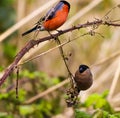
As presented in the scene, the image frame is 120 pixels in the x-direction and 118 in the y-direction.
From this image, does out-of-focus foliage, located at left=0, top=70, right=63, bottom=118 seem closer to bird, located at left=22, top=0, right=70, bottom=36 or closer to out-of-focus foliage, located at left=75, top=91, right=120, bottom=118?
out-of-focus foliage, located at left=75, top=91, right=120, bottom=118

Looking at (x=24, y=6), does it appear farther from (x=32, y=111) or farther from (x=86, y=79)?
(x=86, y=79)

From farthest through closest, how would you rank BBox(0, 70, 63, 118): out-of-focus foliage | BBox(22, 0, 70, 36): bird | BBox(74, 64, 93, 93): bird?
1. BBox(0, 70, 63, 118): out-of-focus foliage
2. BBox(22, 0, 70, 36): bird
3. BBox(74, 64, 93, 93): bird

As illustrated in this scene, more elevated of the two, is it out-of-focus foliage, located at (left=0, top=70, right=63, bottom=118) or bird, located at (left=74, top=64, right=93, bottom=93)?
out-of-focus foliage, located at (left=0, top=70, right=63, bottom=118)

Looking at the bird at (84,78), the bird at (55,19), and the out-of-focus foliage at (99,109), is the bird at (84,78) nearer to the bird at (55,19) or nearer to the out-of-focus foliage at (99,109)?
the out-of-focus foliage at (99,109)

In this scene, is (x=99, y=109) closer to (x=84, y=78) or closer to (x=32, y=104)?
(x=84, y=78)

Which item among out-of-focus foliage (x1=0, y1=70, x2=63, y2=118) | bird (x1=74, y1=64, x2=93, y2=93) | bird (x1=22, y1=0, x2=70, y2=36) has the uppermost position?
out-of-focus foliage (x1=0, y1=70, x2=63, y2=118)

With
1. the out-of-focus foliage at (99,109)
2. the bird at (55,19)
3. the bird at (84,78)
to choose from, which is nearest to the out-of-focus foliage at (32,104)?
the out-of-focus foliage at (99,109)

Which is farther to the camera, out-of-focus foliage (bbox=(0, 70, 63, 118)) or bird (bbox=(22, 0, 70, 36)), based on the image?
out-of-focus foliage (bbox=(0, 70, 63, 118))

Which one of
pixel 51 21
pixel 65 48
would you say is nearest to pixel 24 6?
pixel 65 48

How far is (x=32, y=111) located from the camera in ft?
7.30

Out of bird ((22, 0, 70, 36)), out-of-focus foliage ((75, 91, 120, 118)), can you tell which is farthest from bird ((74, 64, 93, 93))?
bird ((22, 0, 70, 36))

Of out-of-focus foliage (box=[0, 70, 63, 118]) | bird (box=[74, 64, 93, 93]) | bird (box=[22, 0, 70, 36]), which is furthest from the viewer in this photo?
out-of-focus foliage (box=[0, 70, 63, 118])

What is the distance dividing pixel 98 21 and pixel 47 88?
1.29 m

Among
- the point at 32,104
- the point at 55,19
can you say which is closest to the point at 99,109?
the point at 55,19
